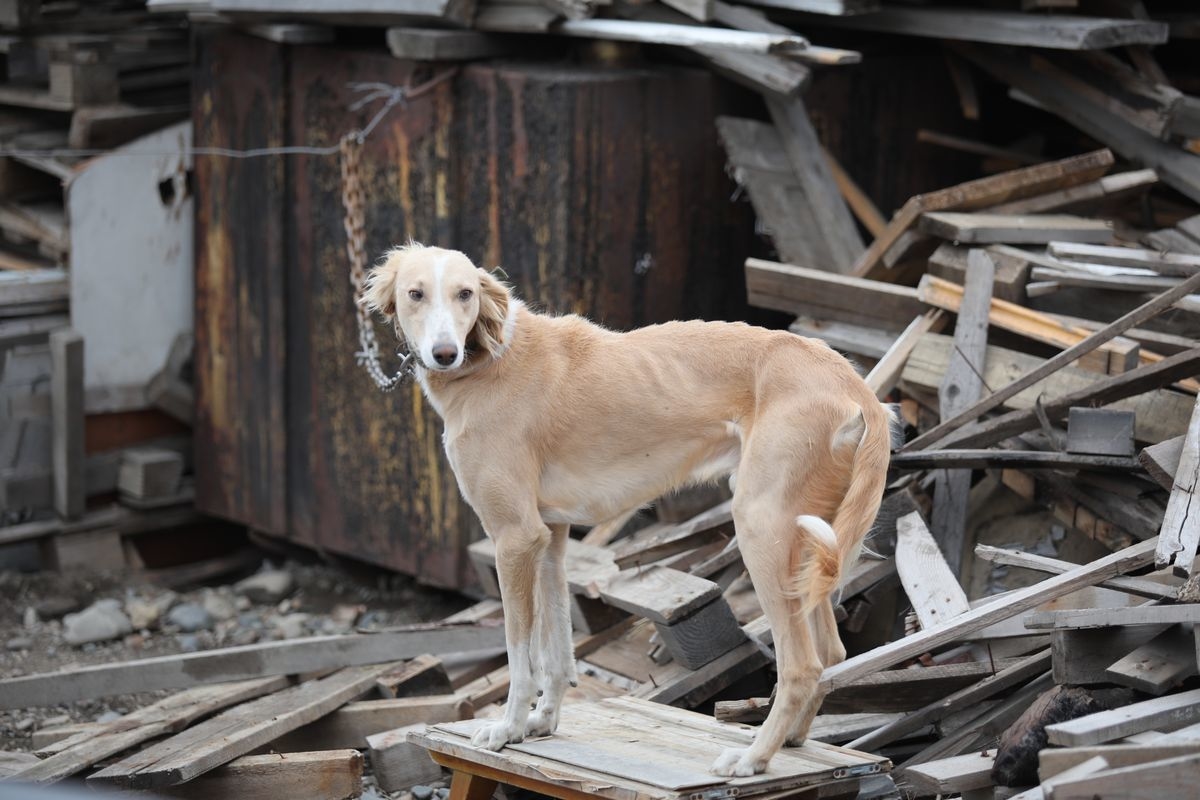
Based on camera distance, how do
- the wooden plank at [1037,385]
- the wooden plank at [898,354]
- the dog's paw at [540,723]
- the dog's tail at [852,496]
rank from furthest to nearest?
the wooden plank at [898,354] < the wooden plank at [1037,385] < the dog's paw at [540,723] < the dog's tail at [852,496]

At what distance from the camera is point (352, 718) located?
599 cm

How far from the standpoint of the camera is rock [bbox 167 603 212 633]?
816cm

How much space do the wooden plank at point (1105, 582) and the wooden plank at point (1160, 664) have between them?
0.12 metres

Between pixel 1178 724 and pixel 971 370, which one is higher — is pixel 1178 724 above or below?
below

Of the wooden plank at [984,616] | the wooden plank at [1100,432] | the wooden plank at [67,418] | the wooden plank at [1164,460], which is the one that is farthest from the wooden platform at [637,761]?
the wooden plank at [67,418]

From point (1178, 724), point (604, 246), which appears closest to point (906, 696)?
point (1178, 724)

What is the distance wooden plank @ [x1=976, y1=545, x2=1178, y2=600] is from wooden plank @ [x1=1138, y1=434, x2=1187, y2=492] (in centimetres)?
46

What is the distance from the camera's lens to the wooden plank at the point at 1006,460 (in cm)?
532

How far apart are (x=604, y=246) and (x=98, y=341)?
12.1 ft

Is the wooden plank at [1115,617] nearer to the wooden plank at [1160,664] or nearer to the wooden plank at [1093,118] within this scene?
the wooden plank at [1160,664]

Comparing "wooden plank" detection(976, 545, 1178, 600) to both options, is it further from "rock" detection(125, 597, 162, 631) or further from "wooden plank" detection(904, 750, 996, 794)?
"rock" detection(125, 597, 162, 631)

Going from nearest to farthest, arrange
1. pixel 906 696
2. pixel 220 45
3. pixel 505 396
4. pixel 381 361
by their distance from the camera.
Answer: pixel 505 396, pixel 906 696, pixel 381 361, pixel 220 45

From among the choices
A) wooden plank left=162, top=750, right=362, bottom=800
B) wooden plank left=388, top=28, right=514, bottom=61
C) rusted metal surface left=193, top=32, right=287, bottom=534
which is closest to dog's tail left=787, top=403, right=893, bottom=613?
wooden plank left=162, top=750, right=362, bottom=800

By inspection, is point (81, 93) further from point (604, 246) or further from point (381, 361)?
point (604, 246)
